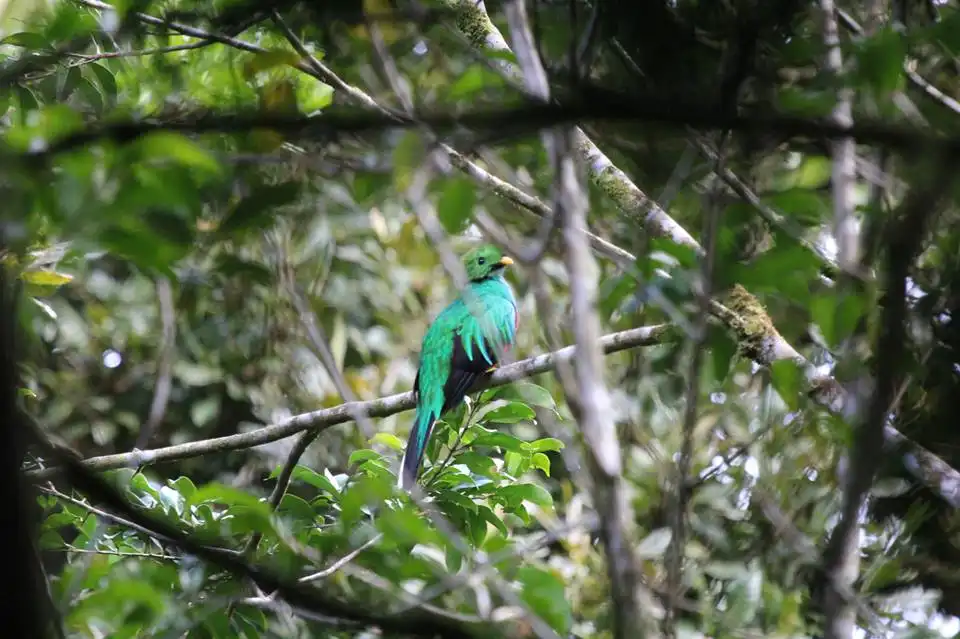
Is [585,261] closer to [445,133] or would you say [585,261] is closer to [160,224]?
[445,133]

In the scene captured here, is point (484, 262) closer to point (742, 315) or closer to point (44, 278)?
point (742, 315)

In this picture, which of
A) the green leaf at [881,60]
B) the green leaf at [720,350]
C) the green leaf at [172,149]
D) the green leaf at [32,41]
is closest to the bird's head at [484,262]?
the green leaf at [32,41]

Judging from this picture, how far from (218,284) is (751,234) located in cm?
363

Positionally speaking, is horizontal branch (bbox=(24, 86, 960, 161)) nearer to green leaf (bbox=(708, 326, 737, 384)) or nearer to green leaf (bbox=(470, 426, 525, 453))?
green leaf (bbox=(708, 326, 737, 384))

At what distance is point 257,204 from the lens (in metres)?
1.29

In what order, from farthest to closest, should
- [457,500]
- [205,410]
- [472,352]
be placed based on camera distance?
[205,410], [472,352], [457,500]

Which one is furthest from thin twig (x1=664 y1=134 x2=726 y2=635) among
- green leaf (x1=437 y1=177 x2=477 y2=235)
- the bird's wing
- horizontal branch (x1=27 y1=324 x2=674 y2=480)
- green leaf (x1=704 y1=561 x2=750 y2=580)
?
the bird's wing

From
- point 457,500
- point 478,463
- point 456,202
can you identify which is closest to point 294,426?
point 478,463

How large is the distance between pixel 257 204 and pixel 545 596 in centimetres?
77

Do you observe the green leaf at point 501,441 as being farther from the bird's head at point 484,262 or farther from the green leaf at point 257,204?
the bird's head at point 484,262

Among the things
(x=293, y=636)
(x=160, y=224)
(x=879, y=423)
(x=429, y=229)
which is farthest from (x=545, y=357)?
(x=879, y=423)

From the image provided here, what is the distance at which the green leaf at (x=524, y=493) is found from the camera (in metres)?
3.03

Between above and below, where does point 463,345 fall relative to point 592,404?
below

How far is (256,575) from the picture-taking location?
124 centimetres
